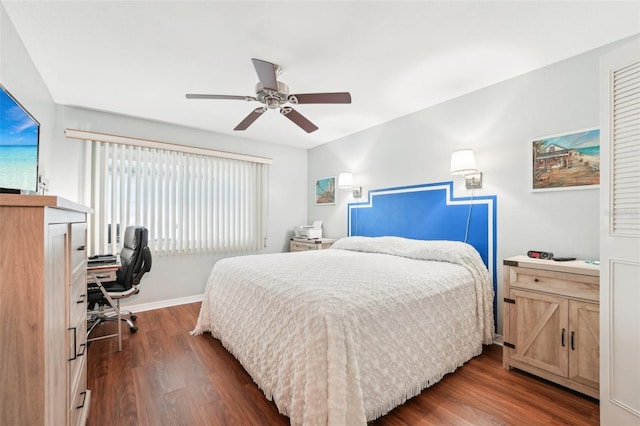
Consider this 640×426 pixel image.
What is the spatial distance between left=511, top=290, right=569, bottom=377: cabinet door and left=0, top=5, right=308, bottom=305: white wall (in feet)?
12.0

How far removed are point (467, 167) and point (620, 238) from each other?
1374 millimetres

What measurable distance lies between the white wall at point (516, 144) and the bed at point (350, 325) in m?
0.60

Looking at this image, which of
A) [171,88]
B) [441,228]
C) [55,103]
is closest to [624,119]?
[441,228]

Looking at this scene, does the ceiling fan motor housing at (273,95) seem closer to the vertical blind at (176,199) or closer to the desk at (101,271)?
the desk at (101,271)

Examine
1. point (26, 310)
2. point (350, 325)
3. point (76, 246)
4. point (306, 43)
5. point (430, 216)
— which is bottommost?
point (350, 325)

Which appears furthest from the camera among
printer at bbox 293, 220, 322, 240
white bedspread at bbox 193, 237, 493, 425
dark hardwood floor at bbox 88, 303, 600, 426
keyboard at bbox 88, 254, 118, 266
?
printer at bbox 293, 220, 322, 240

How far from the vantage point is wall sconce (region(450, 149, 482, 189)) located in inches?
107

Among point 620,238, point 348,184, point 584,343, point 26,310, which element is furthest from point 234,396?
point 348,184

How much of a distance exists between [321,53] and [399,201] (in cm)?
206

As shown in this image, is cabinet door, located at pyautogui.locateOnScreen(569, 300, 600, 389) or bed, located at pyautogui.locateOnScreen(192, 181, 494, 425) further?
cabinet door, located at pyautogui.locateOnScreen(569, 300, 600, 389)

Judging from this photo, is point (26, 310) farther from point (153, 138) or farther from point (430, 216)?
point (153, 138)

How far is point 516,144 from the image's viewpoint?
8.52 ft

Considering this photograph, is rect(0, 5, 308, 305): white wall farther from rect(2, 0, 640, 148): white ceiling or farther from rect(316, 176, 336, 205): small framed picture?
rect(316, 176, 336, 205): small framed picture

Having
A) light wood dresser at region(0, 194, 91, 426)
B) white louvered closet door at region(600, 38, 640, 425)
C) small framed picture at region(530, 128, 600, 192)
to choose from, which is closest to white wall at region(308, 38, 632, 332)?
small framed picture at region(530, 128, 600, 192)
